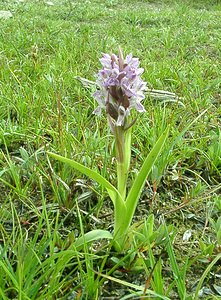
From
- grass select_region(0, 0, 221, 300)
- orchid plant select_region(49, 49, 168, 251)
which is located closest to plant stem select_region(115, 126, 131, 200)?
orchid plant select_region(49, 49, 168, 251)

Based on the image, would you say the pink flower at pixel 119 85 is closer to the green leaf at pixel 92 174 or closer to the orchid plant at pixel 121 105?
the orchid plant at pixel 121 105

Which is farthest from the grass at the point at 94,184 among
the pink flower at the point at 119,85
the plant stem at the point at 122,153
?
the pink flower at the point at 119,85

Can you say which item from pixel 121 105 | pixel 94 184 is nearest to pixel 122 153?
pixel 121 105

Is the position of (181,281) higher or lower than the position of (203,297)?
higher

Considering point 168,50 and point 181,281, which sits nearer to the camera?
point 181,281

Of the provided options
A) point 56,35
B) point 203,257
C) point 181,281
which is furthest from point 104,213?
point 56,35

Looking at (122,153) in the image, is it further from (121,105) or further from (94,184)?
(94,184)

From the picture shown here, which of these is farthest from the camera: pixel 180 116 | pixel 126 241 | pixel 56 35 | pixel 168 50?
pixel 56 35

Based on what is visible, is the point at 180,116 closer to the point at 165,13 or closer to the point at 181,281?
the point at 181,281
